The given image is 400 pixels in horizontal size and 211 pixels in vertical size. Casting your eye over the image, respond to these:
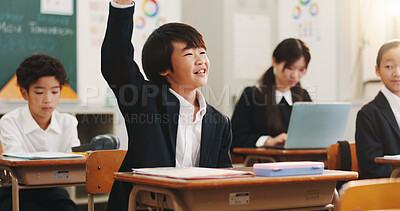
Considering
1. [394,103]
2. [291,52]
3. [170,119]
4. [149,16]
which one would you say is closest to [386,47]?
[394,103]

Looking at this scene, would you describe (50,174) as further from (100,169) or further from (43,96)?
(43,96)

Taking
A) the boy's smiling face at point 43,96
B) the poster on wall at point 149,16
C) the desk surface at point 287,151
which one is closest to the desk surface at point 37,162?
the boy's smiling face at point 43,96

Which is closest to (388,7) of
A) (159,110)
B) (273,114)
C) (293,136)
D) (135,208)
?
(273,114)

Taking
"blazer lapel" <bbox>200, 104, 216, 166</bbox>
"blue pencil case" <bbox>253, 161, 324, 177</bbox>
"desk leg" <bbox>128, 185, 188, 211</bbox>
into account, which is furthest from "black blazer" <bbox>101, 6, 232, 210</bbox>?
"blue pencil case" <bbox>253, 161, 324, 177</bbox>

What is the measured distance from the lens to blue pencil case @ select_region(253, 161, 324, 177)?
1556mm

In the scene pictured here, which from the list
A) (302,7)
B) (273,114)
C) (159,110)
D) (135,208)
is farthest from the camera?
(302,7)

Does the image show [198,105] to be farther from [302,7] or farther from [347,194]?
[302,7]

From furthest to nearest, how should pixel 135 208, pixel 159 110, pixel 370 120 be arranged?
pixel 370 120, pixel 159 110, pixel 135 208

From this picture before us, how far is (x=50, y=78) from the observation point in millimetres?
3053

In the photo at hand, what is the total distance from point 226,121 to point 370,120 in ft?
3.09

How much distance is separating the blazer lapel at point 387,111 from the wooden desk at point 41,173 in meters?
1.48

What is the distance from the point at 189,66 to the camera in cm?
200

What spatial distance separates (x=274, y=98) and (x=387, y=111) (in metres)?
0.96

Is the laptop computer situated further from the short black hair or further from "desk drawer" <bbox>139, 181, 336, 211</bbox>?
"desk drawer" <bbox>139, 181, 336, 211</bbox>
